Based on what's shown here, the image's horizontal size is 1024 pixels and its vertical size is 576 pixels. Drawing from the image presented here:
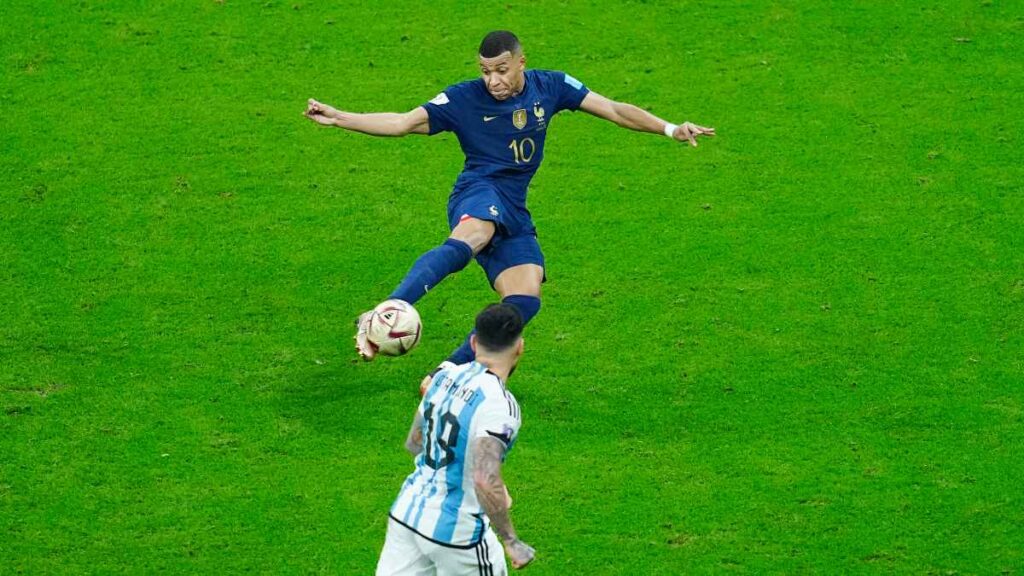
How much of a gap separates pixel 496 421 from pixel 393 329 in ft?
5.82

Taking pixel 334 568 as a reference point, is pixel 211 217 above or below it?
above

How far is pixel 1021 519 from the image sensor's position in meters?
8.73

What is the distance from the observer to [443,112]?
9.66m

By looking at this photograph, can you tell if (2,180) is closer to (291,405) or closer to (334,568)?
(291,405)

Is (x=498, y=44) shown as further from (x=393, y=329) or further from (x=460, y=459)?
(x=460, y=459)

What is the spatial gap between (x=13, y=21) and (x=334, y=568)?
842cm

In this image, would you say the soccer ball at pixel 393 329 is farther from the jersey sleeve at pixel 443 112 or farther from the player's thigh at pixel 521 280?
the jersey sleeve at pixel 443 112

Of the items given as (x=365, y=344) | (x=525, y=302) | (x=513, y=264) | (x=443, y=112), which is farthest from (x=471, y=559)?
(x=443, y=112)

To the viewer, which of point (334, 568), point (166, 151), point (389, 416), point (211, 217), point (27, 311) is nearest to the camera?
point (334, 568)

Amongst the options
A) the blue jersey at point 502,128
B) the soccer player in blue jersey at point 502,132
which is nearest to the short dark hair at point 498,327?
the soccer player in blue jersey at point 502,132

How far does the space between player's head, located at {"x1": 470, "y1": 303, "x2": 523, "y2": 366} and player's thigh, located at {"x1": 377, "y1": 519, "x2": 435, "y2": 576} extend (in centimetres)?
88

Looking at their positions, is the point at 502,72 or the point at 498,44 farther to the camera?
the point at 502,72

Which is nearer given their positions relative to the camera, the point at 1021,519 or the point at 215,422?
the point at 1021,519

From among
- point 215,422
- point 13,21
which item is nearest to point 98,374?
point 215,422
